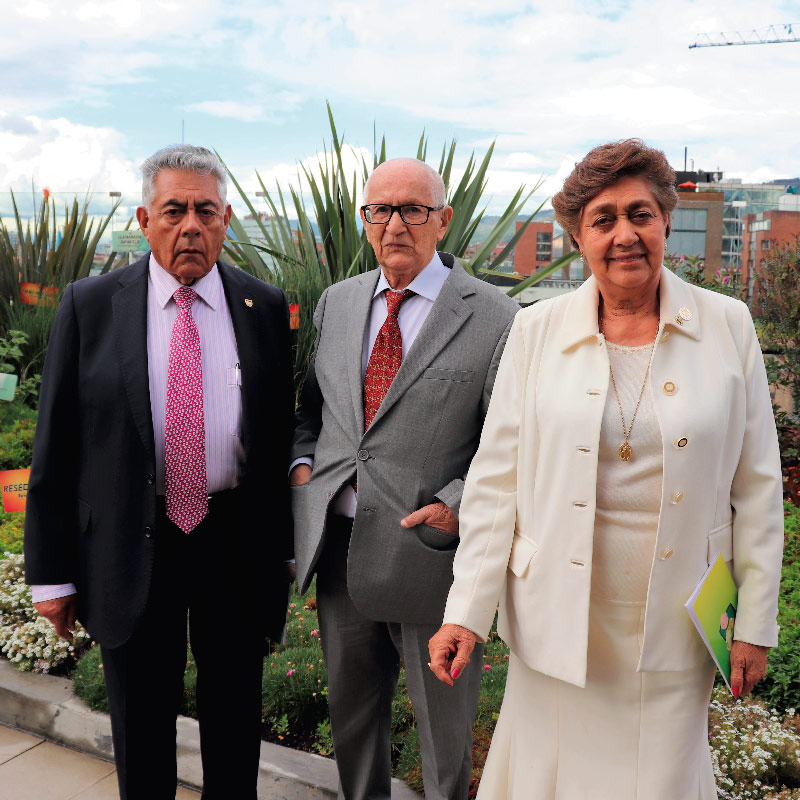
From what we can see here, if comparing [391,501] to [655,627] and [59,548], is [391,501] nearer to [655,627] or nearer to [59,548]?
[655,627]

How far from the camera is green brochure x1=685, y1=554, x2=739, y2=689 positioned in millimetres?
1776

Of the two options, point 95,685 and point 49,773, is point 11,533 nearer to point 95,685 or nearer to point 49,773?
point 95,685

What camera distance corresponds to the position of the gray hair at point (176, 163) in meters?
2.37

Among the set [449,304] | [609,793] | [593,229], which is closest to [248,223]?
[449,304]

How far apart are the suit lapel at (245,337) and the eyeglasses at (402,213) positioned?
1.54 feet

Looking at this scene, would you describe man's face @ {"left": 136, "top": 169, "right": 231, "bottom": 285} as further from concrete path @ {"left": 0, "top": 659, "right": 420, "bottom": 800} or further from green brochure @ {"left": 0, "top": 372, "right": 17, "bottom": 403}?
green brochure @ {"left": 0, "top": 372, "right": 17, "bottom": 403}

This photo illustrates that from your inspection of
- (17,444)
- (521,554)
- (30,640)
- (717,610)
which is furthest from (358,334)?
(17,444)

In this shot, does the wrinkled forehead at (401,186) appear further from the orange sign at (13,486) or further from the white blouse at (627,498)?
the orange sign at (13,486)

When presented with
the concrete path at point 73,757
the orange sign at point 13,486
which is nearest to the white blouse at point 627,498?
the concrete path at point 73,757

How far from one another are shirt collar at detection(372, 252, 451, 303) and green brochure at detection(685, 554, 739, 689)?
112 centimetres

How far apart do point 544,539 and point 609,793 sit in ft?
2.08

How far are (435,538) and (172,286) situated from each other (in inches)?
42.2

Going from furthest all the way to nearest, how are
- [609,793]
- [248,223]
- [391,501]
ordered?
[248,223], [391,501], [609,793]

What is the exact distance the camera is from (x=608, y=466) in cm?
187
